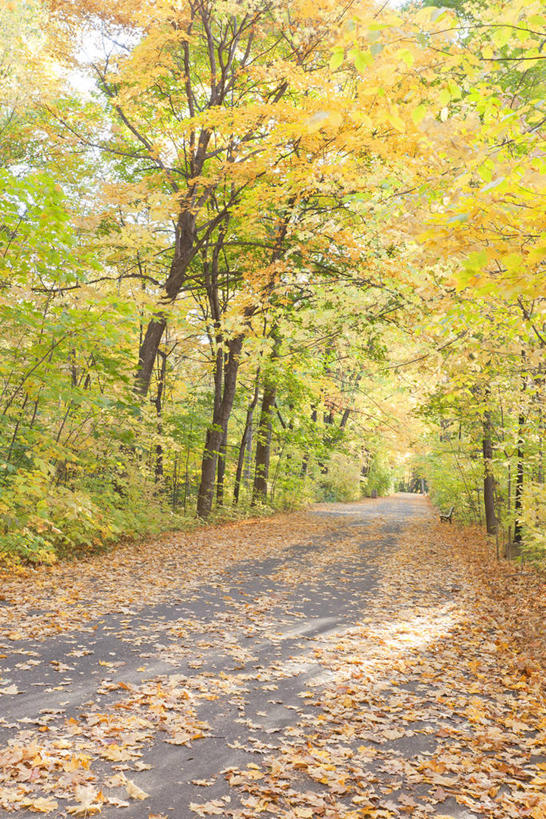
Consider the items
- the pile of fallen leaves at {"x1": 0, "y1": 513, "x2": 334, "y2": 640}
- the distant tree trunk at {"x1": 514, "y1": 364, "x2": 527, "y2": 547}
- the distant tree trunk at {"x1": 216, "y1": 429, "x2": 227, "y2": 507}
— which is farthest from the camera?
the distant tree trunk at {"x1": 216, "y1": 429, "x2": 227, "y2": 507}

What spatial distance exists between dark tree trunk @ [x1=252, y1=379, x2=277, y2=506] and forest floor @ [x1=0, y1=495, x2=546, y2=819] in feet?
36.9

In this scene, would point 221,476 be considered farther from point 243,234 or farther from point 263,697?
point 263,697

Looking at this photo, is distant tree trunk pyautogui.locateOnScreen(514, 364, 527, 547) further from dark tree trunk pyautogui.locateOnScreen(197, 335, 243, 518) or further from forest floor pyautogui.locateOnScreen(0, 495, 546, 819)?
dark tree trunk pyautogui.locateOnScreen(197, 335, 243, 518)

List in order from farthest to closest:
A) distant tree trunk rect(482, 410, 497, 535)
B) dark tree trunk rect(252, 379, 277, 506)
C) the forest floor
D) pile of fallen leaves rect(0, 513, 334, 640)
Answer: dark tree trunk rect(252, 379, 277, 506), distant tree trunk rect(482, 410, 497, 535), pile of fallen leaves rect(0, 513, 334, 640), the forest floor

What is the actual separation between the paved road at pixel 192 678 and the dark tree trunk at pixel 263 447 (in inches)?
473

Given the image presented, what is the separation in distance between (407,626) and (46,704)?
172 inches

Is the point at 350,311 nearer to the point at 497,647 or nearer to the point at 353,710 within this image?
the point at 497,647

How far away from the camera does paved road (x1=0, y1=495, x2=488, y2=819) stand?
10.9ft

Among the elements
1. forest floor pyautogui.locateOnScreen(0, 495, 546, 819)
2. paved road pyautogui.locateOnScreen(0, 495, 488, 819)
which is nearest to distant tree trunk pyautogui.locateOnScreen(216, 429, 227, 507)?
forest floor pyautogui.locateOnScreen(0, 495, 546, 819)

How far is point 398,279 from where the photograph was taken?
10875mm

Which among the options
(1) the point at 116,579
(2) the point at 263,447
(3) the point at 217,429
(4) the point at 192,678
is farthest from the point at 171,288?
(4) the point at 192,678

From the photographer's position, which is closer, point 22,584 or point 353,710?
point 353,710

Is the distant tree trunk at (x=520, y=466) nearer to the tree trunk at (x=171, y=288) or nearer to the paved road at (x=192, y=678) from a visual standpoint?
the paved road at (x=192, y=678)

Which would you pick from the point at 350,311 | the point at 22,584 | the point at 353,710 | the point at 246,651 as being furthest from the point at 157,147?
the point at 353,710
